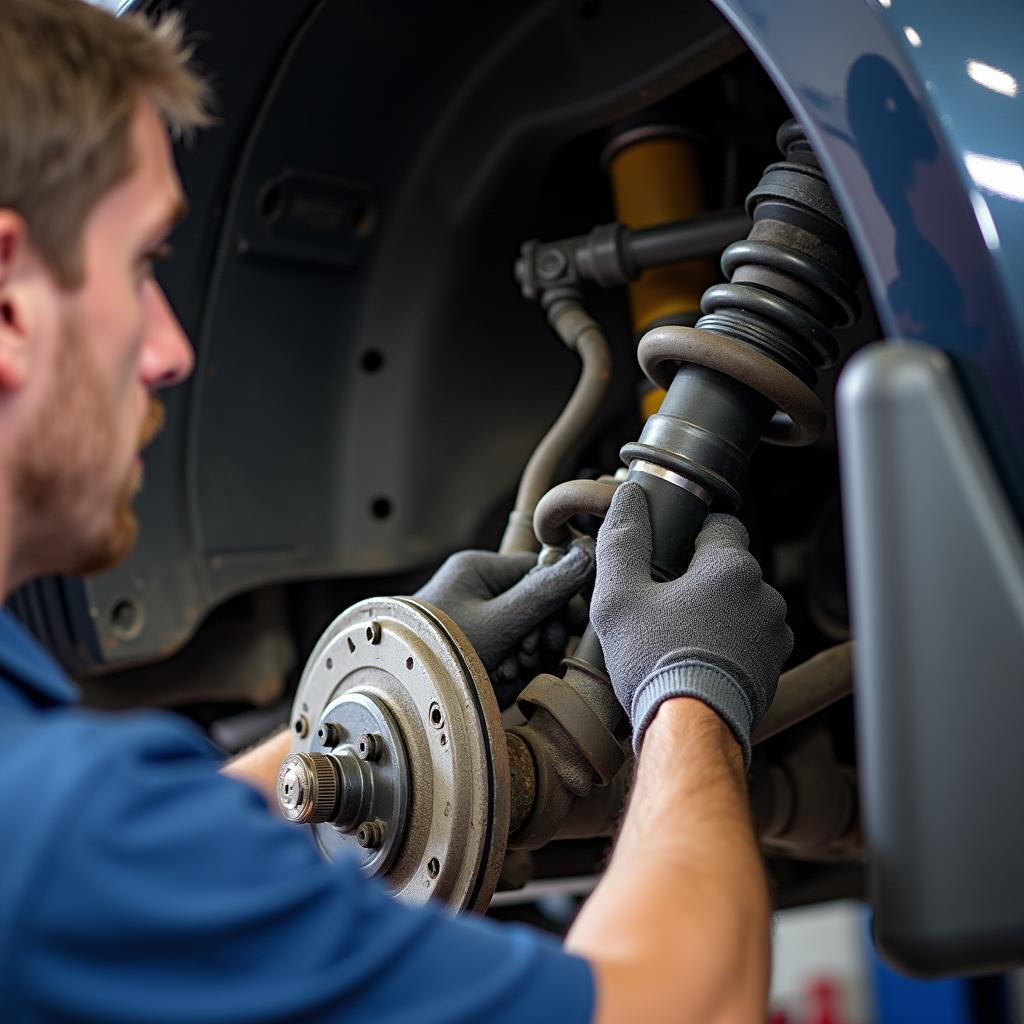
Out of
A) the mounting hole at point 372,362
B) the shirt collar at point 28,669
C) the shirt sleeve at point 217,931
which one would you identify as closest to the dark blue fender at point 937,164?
the shirt sleeve at point 217,931

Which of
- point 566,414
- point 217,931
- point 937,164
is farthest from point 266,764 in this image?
point 937,164

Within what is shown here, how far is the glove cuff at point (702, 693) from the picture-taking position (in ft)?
2.77

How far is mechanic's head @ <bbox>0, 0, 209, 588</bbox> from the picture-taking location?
0.69 meters

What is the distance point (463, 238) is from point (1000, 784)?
104cm

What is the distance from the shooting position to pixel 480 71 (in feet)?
4.73

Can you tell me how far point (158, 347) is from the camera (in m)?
0.78

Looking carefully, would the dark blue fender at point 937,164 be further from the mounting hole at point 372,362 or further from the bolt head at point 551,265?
the mounting hole at point 372,362

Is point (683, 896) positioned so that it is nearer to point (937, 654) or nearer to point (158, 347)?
point (937, 654)

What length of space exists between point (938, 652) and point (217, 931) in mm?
341

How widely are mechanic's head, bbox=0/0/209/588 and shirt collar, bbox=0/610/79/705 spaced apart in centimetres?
6

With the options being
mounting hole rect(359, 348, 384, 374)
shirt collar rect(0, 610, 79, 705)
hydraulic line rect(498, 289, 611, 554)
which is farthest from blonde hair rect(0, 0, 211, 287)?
mounting hole rect(359, 348, 384, 374)

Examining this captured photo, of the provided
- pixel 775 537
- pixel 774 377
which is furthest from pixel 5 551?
pixel 775 537

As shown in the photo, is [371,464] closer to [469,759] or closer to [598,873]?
[598,873]

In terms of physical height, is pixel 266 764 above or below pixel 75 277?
below
